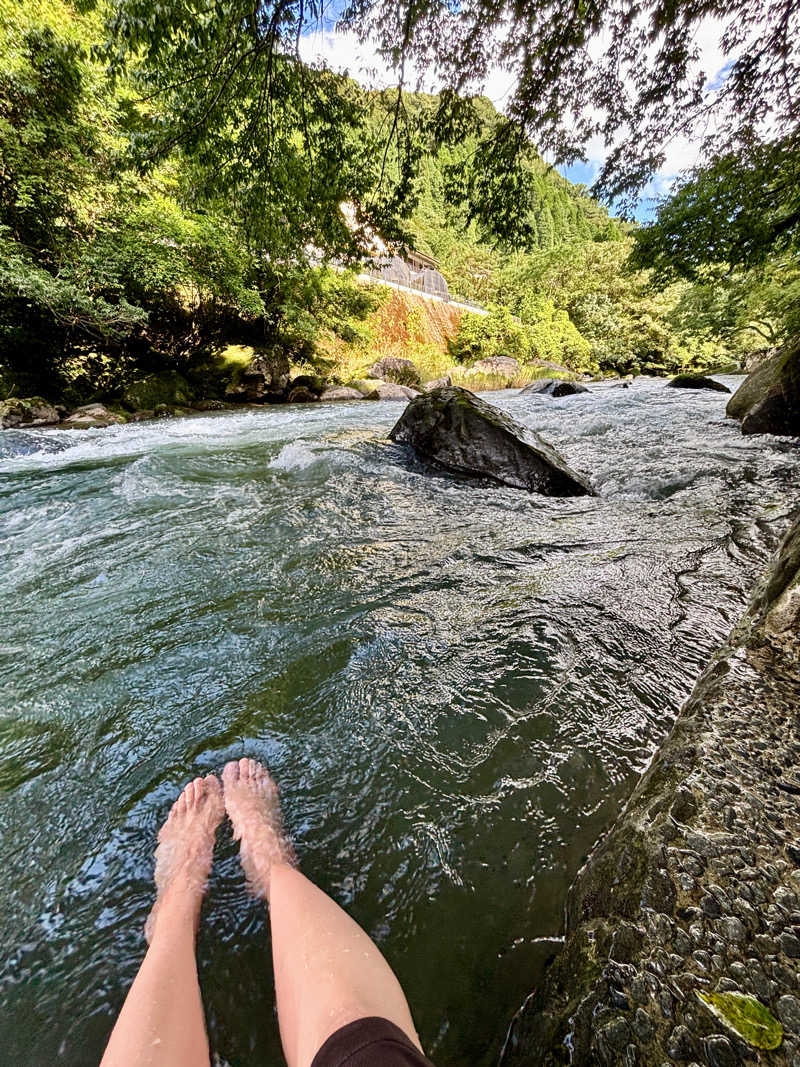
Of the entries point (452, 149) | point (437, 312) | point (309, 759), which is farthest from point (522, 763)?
point (437, 312)

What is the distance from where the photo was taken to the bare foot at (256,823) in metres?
1.09

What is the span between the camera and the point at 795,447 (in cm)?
430

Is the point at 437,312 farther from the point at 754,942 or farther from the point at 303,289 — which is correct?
the point at 754,942

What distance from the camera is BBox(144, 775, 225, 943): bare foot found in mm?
1009

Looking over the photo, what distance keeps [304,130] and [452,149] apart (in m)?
1.51

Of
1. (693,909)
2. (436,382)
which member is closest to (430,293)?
(436,382)

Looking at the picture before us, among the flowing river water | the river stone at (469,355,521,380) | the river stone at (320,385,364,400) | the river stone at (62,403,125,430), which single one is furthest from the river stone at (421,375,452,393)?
the flowing river water

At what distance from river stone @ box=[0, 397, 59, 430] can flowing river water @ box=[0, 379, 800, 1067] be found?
6.03 meters

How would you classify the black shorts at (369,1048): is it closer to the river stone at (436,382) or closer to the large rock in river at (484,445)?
the large rock in river at (484,445)

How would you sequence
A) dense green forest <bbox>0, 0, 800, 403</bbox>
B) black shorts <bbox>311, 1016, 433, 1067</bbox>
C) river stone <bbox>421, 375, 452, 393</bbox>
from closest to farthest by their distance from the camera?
black shorts <bbox>311, 1016, 433, 1067</bbox> → dense green forest <bbox>0, 0, 800, 403</bbox> → river stone <bbox>421, 375, 452, 393</bbox>

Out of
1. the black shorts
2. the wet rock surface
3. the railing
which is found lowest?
the black shorts

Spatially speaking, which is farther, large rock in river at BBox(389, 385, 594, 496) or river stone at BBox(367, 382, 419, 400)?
river stone at BBox(367, 382, 419, 400)

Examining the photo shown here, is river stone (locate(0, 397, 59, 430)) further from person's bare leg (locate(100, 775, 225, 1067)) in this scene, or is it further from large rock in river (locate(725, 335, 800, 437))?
large rock in river (locate(725, 335, 800, 437))

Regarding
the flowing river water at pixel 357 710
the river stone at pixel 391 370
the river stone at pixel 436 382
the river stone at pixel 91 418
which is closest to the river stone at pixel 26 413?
the river stone at pixel 91 418
